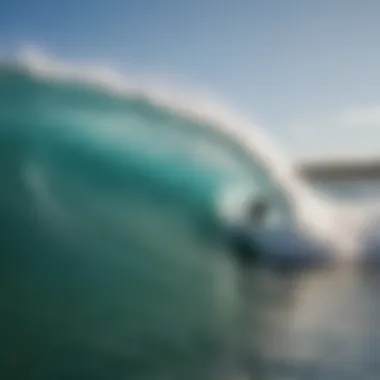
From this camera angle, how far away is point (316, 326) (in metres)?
1.18

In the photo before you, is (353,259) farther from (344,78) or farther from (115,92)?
(115,92)

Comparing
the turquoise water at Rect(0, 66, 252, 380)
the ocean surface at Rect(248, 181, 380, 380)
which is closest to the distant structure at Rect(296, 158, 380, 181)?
the ocean surface at Rect(248, 181, 380, 380)

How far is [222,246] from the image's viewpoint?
1228mm

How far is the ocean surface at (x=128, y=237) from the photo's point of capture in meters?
1.21

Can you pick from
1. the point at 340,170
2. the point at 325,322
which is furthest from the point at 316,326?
the point at 340,170

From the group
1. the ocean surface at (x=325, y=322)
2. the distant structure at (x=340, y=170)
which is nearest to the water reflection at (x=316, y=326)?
the ocean surface at (x=325, y=322)

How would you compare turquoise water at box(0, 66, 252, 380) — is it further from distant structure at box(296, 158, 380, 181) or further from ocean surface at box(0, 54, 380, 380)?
distant structure at box(296, 158, 380, 181)

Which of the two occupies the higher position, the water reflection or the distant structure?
the distant structure

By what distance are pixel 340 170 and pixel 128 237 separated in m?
0.42

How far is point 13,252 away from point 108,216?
0.20 meters

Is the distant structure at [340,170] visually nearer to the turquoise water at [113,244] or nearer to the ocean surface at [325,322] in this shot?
the ocean surface at [325,322]

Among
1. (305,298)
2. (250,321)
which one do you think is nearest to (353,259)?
(305,298)

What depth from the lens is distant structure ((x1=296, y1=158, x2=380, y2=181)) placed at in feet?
3.87

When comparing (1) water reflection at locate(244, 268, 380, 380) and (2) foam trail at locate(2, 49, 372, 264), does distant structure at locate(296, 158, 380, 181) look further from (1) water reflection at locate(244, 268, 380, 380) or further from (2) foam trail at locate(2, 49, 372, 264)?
(1) water reflection at locate(244, 268, 380, 380)
